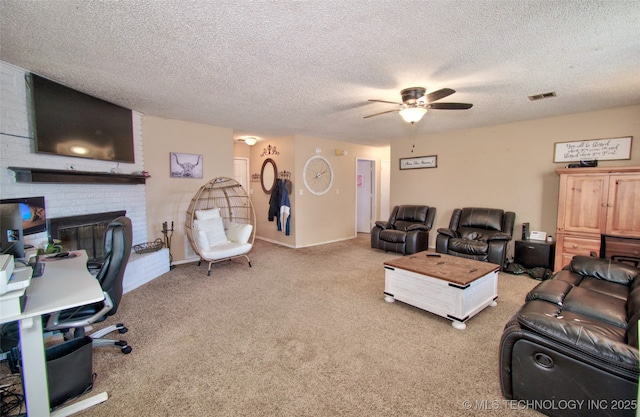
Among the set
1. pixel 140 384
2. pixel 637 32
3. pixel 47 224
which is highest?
pixel 637 32

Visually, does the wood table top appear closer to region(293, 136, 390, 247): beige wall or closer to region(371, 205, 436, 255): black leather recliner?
region(371, 205, 436, 255): black leather recliner

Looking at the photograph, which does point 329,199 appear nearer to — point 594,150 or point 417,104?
point 417,104

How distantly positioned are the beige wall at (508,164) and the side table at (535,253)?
0.52 meters

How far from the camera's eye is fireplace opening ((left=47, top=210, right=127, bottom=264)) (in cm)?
294

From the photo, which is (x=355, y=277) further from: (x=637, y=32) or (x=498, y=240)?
(x=637, y=32)

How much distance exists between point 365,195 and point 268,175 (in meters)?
2.77

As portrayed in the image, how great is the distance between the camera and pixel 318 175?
614 centimetres

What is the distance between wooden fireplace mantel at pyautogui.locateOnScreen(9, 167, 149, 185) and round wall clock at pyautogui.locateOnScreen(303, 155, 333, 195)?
117 inches

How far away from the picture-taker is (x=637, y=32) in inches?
76.5

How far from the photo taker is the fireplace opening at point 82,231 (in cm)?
294

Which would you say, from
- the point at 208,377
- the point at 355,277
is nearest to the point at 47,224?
the point at 208,377

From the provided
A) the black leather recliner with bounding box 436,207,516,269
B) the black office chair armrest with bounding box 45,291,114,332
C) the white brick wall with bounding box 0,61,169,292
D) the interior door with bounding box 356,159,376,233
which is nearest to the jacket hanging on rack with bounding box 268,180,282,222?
the white brick wall with bounding box 0,61,169,292

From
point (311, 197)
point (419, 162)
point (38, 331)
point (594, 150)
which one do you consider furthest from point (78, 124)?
point (594, 150)

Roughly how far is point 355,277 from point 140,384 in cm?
269
